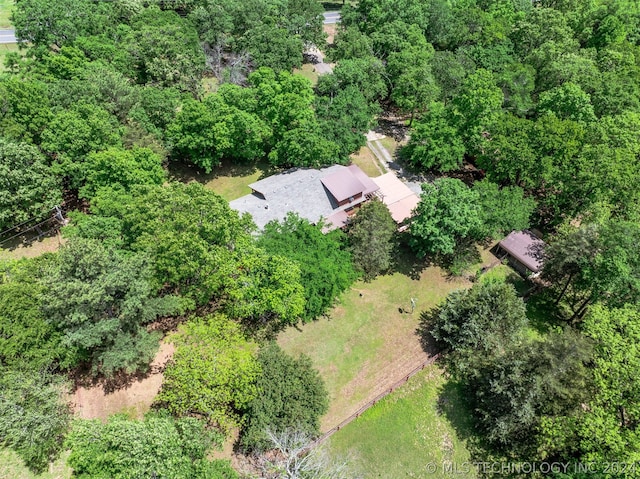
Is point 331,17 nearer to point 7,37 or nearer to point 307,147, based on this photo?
point 307,147

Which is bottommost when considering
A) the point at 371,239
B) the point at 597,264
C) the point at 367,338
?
the point at 367,338

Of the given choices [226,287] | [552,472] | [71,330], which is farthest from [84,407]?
[552,472]

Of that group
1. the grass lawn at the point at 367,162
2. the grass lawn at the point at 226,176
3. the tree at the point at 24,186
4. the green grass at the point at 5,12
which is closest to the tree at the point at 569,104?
the grass lawn at the point at 367,162

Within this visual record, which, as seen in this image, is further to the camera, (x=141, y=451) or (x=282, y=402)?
(x=282, y=402)

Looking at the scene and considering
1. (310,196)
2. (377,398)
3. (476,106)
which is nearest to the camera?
(377,398)

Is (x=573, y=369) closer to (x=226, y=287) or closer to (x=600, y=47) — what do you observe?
(x=226, y=287)

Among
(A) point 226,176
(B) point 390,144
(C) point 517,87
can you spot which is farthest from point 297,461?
(C) point 517,87

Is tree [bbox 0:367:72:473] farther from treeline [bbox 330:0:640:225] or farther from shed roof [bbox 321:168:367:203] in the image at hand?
treeline [bbox 330:0:640:225]
